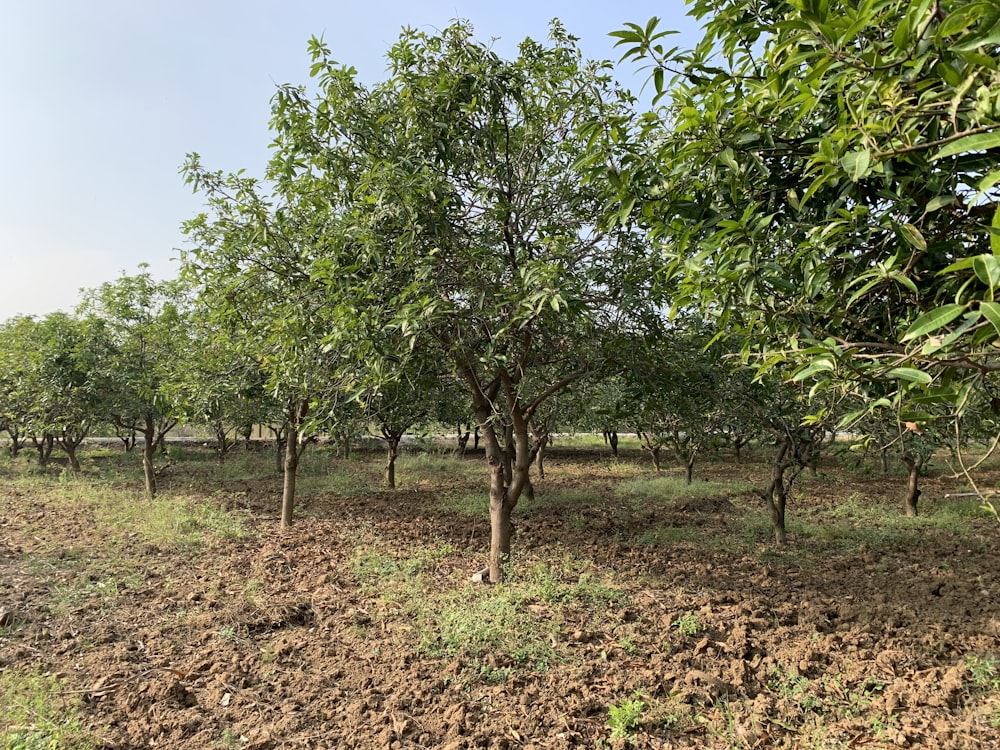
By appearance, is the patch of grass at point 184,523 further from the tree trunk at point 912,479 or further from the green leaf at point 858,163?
the tree trunk at point 912,479

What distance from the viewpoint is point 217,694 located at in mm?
3760

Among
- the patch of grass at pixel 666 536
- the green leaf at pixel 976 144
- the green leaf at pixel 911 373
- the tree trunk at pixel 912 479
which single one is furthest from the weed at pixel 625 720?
the tree trunk at pixel 912 479

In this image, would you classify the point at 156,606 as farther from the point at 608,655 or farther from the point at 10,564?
the point at 608,655

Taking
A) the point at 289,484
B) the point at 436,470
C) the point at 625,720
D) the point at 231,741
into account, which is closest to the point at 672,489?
the point at 436,470

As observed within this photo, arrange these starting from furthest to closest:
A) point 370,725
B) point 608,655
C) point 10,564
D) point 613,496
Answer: point 613,496
point 10,564
point 608,655
point 370,725

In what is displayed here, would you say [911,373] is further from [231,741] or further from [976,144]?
[231,741]

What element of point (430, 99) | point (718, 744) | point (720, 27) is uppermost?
point (430, 99)

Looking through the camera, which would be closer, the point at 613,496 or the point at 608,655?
the point at 608,655

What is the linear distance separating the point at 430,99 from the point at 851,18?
368 cm

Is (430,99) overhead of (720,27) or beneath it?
overhead

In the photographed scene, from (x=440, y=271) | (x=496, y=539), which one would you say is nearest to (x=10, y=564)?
(x=496, y=539)

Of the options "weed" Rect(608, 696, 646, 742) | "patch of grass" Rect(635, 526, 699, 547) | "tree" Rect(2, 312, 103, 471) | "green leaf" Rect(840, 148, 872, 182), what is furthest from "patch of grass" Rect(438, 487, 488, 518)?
"green leaf" Rect(840, 148, 872, 182)

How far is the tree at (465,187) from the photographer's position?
4133mm

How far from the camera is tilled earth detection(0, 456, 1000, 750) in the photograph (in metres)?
3.44
